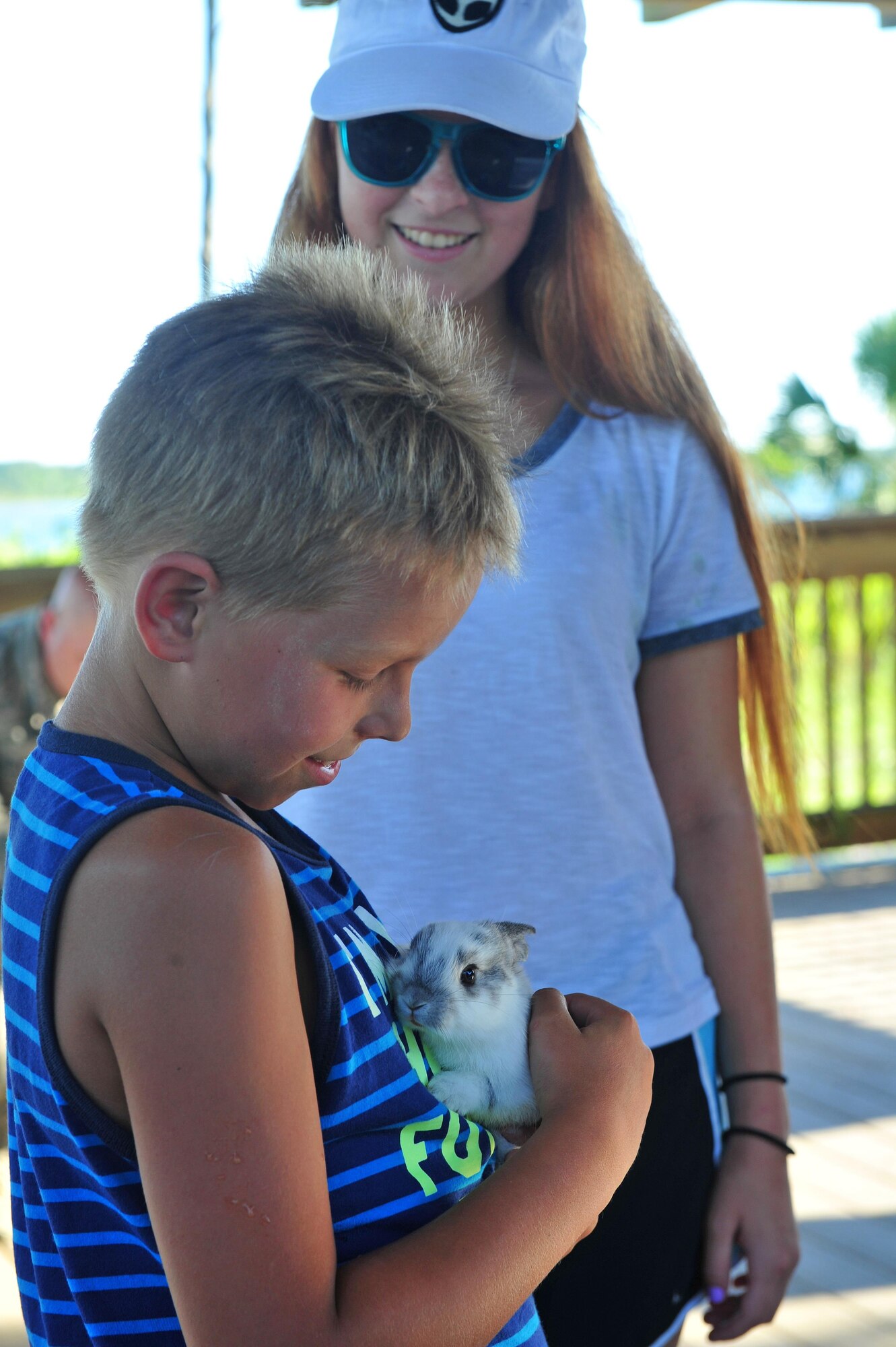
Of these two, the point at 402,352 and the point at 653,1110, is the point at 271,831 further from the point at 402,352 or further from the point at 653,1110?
the point at 653,1110

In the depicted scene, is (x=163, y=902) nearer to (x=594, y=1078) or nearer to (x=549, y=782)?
(x=594, y=1078)

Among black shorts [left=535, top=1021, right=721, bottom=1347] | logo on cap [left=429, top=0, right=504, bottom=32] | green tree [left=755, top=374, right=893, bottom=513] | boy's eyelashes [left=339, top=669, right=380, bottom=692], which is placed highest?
green tree [left=755, top=374, right=893, bottom=513]

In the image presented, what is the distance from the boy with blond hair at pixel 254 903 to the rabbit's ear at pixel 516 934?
26 cm

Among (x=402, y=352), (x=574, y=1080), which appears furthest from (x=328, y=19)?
(x=574, y=1080)

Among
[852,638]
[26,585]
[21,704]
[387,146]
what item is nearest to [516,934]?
[387,146]

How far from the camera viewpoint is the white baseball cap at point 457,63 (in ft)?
4.51

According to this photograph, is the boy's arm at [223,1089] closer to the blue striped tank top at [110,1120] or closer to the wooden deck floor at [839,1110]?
the blue striped tank top at [110,1120]

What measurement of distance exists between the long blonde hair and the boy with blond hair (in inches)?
24.5

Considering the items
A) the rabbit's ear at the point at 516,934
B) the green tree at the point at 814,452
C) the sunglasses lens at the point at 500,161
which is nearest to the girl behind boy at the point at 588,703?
the sunglasses lens at the point at 500,161

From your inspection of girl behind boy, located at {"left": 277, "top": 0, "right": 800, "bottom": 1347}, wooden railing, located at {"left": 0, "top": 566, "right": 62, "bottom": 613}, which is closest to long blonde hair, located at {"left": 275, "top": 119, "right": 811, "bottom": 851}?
girl behind boy, located at {"left": 277, "top": 0, "right": 800, "bottom": 1347}

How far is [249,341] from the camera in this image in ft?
2.79

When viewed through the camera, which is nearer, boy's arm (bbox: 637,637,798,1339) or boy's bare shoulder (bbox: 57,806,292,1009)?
boy's bare shoulder (bbox: 57,806,292,1009)

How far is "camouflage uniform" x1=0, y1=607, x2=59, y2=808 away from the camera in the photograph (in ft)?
8.39

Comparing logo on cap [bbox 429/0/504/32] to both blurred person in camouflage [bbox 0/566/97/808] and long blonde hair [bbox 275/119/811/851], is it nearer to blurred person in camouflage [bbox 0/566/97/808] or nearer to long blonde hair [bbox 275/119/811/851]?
long blonde hair [bbox 275/119/811/851]
